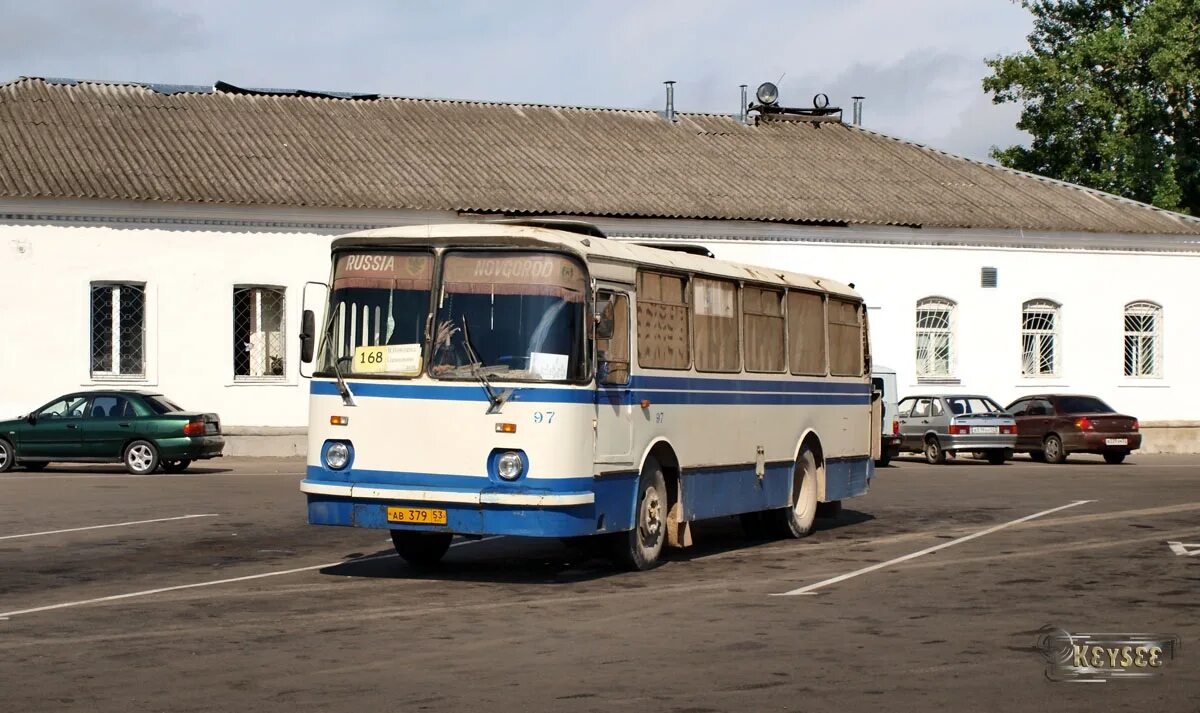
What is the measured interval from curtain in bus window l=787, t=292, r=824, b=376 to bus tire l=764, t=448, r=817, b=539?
1.01 m

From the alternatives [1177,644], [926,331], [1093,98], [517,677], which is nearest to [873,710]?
[517,677]

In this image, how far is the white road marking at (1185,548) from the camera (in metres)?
17.3

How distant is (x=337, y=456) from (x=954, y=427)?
25960 mm

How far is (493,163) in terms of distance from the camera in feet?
141

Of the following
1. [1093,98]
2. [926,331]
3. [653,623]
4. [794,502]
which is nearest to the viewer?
[653,623]

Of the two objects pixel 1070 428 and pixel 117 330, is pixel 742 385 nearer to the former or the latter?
pixel 117 330

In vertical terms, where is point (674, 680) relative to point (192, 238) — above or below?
below

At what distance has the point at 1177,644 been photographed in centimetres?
1112

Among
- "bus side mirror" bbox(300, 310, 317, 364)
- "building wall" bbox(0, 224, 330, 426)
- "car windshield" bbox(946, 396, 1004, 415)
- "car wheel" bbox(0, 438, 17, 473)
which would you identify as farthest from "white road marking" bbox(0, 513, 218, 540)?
"car windshield" bbox(946, 396, 1004, 415)

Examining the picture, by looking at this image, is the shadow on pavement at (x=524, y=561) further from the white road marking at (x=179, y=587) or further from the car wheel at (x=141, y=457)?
the car wheel at (x=141, y=457)

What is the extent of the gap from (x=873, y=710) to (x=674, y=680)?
4.42 ft

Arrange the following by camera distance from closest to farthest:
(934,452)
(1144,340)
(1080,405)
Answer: (934,452) → (1080,405) → (1144,340)

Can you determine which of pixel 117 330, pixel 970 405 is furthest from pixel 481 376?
pixel 970 405

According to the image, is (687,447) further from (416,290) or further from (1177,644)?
(1177,644)
